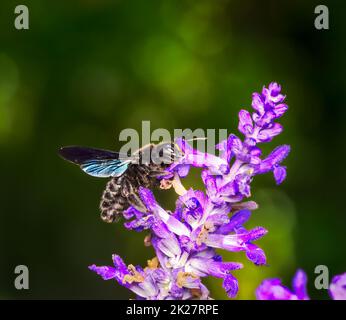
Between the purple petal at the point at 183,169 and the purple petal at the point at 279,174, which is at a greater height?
the purple petal at the point at 183,169

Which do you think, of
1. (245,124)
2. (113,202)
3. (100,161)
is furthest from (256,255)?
(100,161)

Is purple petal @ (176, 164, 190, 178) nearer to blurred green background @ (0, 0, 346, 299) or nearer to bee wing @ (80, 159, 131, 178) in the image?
bee wing @ (80, 159, 131, 178)

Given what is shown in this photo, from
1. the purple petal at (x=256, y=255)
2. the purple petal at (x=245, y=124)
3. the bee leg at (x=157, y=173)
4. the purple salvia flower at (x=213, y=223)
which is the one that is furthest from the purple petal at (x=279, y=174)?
the bee leg at (x=157, y=173)

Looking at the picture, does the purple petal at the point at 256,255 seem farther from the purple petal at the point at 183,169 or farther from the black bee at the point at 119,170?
the black bee at the point at 119,170

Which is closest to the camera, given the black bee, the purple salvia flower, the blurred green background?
the purple salvia flower

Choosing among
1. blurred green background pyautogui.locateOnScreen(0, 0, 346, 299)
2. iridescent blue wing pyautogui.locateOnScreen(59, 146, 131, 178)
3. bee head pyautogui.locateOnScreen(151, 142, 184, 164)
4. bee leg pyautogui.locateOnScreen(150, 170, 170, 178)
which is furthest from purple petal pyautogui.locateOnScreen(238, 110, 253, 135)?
blurred green background pyautogui.locateOnScreen(0, 0, 346, 299)

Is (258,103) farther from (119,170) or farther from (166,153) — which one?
(119,170)
